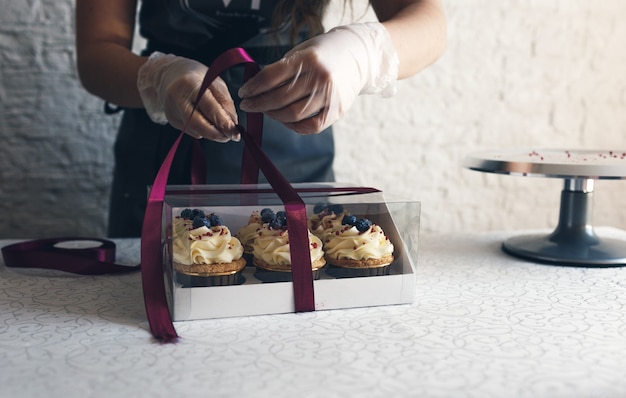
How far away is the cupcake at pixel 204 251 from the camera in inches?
26.9

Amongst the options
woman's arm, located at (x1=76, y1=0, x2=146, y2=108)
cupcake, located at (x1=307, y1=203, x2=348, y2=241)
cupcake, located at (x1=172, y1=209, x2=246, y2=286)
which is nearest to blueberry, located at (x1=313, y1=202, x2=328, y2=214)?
cupcake, located at (x1=307, y1=203, x2=348, y2=241)

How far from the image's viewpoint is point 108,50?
113cm

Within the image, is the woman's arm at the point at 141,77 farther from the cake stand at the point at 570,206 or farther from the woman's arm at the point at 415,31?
the cake stand at the point at 570,206

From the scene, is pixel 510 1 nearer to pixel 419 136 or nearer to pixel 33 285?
pixel 419 136

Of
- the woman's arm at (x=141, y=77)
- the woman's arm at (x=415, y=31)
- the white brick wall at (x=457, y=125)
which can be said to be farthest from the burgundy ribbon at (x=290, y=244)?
the white brick wall at (x=457, y=125)

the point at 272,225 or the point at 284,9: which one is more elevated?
the point at 284,9

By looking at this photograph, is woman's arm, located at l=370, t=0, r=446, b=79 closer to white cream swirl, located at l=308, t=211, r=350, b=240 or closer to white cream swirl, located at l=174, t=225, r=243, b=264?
white cream swirl, located at l=308, t=211, r=350, b=240

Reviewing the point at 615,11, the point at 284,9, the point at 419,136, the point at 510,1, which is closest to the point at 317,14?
the point at 284,9

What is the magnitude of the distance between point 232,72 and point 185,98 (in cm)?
33

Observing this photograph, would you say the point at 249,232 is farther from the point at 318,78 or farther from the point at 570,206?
the point at 570,206

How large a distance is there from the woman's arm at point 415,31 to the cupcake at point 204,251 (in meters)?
0.45

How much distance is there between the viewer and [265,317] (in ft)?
2.36

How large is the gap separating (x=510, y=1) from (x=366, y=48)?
50.0 inches

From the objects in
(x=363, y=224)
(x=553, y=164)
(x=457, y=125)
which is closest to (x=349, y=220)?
(x=363, y=224)
